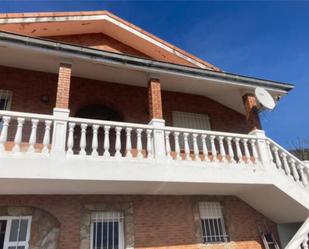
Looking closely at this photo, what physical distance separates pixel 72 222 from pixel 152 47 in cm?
649

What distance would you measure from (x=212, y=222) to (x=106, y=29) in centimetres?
740

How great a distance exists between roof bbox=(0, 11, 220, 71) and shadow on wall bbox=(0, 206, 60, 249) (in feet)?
→ 17.3

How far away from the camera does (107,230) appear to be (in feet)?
23.0

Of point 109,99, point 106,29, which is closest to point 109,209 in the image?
point 109,99

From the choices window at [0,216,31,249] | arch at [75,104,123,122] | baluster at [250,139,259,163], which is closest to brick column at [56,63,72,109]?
arch at [75,104,123,122]

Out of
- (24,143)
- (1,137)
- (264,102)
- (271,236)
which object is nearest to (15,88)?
(24,143)

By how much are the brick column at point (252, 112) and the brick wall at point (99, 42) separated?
430 centimetres

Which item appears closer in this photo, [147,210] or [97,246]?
[97,246]

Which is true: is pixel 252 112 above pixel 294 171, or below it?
above

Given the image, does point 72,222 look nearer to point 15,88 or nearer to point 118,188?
point 118,188

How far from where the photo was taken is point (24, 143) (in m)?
6.88

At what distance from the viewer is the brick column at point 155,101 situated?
6.88 metres

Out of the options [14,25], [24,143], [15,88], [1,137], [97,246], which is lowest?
[97,246]

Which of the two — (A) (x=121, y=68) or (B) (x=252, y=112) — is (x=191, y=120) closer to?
(B) (x=252, y=112)
